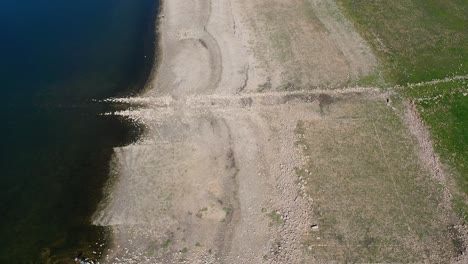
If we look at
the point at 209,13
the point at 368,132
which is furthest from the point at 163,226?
the point at 209,13

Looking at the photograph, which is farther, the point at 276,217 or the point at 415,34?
the point at 415,34

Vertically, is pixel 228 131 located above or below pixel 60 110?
below

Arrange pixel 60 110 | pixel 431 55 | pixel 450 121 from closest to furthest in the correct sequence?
pixel 450 121
pixel 60 110
pixel 431 55

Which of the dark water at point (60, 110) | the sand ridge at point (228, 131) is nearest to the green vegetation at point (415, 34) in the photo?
the sand ridge at point (228, 131)

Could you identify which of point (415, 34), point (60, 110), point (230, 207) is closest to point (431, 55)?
point (415, 34)

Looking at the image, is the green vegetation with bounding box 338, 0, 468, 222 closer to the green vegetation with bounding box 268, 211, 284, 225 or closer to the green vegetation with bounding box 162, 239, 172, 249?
the green vegetation with bounding box 268, 211, 284, 225

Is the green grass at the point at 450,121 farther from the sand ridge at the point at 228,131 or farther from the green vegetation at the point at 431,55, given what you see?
the sand ridge at the point at 228,131

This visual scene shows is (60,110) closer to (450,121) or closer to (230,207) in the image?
(230,207)
